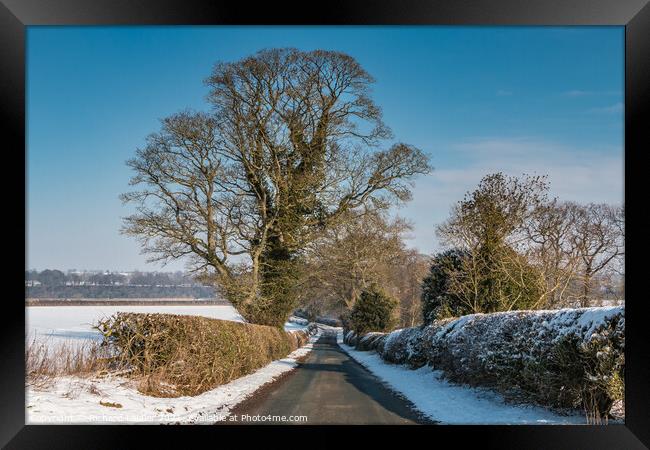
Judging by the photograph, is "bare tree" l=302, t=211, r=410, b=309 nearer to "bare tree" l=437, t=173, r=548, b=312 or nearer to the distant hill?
"bare tree" l=437, t=173, r=548, b=312

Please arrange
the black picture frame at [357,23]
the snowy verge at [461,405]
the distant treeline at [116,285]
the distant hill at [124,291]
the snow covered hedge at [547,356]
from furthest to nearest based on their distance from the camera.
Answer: the distant hill at [124,291] < the distant treeline at [116,285] < the snowy verge at [461,405] < the snow covered hedge at [547,356] < the black picture frame at [357,23]

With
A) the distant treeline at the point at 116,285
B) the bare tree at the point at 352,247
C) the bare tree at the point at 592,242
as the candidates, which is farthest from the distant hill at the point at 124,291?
the bare tree at the point at 592,242

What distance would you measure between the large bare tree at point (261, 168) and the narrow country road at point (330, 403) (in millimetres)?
3944

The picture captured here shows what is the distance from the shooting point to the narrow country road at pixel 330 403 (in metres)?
5.49

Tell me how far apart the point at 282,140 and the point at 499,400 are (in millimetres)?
7838

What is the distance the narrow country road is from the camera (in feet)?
18.0

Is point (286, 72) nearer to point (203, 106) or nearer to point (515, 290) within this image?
point (203, 106)

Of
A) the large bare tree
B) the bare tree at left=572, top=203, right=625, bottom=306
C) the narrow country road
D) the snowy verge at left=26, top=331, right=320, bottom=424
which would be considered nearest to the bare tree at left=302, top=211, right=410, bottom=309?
the large bare tree

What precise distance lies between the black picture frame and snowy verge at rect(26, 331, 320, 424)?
204 millimetres

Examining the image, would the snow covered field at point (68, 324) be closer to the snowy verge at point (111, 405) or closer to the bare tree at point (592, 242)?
the snowy verge at point (111, 405)

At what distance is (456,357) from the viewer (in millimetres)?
8617
